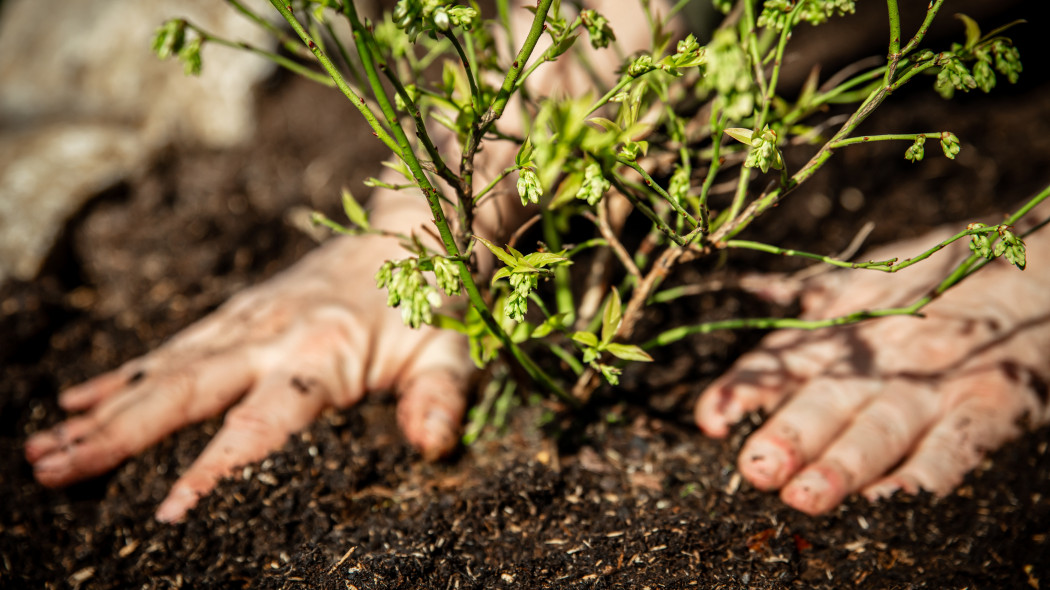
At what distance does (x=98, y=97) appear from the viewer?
3.41 metres

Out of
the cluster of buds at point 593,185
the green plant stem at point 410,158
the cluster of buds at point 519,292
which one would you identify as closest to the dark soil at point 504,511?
the green plant stem at point 410,158

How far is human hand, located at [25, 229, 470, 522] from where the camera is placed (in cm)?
167

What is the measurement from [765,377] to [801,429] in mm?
213

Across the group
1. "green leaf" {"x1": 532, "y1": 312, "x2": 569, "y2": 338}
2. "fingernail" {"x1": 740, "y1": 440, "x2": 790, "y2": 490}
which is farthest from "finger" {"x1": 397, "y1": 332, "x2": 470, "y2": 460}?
"fingernail" {"x1": 740, "y1": 440, "x2": 790, "y2": 490}

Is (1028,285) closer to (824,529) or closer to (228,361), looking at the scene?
(824,529)

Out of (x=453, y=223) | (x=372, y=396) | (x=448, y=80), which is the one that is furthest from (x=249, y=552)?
(x=448, y=80)

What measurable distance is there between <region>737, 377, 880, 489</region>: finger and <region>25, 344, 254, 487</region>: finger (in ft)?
4.73

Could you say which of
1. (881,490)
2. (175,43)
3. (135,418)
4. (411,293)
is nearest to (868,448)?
(881,490)

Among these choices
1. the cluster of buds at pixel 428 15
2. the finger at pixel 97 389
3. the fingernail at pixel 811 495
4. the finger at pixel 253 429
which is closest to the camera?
the cluster of buds at pixel 428 15

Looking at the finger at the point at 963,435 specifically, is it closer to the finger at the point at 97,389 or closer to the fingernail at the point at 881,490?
the fingernail at the point at 881,490

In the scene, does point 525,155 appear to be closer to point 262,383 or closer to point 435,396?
point 435,396

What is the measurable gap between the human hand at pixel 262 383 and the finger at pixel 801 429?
2.49 feet

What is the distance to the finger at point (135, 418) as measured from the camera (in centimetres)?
173

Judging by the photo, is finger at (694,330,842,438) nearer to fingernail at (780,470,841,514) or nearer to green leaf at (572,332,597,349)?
fingernail at (780,470,841,514)
